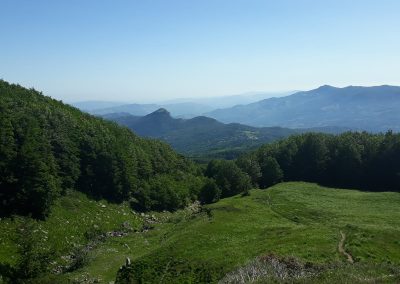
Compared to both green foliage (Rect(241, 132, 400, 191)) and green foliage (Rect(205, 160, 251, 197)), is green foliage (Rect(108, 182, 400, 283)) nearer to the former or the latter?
green foliage (Rect(205, 160, 251, 197))

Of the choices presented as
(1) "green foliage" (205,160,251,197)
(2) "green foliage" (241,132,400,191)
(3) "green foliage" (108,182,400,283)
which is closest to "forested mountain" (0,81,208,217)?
(1) "green foliage" (205,160,251,197)

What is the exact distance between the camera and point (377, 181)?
105 metres

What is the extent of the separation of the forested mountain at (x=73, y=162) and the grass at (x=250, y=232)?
4721 mm

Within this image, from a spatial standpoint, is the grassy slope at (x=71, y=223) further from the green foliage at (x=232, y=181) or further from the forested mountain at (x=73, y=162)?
the green foliage at (x=232, y=181)

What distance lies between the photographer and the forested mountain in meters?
66.5

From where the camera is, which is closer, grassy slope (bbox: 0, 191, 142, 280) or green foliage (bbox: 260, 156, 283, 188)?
grassy slope (bbox: 0, 191, 142, 280)

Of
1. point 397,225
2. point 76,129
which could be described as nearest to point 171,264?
point 397,225

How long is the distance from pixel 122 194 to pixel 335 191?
150ft

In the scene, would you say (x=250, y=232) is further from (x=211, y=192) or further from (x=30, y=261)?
(x=211, y=192)

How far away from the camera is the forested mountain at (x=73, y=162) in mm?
66500

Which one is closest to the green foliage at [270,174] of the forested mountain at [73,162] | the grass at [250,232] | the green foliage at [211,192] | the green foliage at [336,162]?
the green foliage at [336,162]

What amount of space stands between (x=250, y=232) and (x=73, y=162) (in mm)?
41964

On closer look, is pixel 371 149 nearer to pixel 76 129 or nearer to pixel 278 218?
pixel 278 218

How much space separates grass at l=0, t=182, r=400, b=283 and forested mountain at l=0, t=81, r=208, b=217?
4721 millimetres
